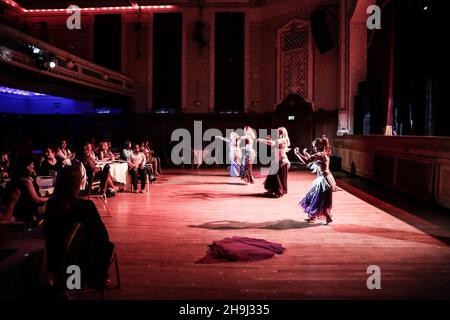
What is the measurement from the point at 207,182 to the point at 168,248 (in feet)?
22.0

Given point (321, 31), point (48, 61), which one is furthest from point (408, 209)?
point (321, 31)

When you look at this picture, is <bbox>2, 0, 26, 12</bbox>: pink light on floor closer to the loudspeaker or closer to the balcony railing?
the balcony railing

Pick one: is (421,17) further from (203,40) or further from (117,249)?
(203,40)

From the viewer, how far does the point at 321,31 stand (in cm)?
1545

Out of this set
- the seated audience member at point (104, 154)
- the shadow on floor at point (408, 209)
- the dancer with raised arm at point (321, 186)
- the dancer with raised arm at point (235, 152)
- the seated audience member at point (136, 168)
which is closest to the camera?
the shadow on floor at point (408, 209)

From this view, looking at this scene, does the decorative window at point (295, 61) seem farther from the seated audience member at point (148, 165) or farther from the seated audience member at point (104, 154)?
the seated audience member at point (104, 154)

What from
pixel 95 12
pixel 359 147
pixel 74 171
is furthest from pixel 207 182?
pixel 95 12

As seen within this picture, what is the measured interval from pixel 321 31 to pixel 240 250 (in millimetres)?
12942

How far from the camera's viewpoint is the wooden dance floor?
3.43 m

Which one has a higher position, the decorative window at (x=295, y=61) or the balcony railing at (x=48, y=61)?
the decorative window at (x=295, y=61)

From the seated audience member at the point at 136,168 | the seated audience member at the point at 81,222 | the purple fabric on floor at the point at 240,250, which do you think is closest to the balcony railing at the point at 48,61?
the seated audience member at the point at 136,168

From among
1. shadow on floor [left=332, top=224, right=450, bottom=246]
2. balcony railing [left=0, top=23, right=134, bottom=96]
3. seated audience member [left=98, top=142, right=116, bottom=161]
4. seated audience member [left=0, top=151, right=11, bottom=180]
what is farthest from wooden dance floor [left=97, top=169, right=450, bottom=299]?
balcony railing [left=0, top=23, right=134, bottom=96]

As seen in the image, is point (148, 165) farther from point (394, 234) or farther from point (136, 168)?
point (394, 234)

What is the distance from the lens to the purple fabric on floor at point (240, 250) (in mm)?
4215
